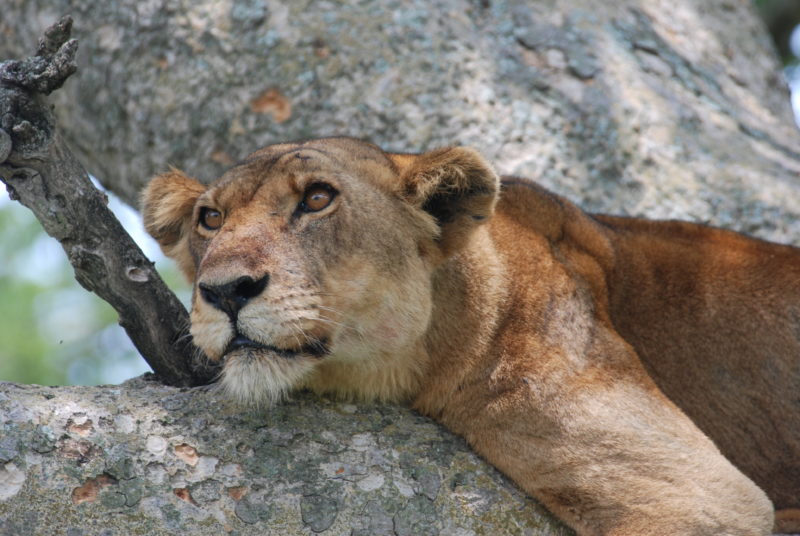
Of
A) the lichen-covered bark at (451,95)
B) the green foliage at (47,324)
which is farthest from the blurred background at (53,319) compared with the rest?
the lichen-covered bark at (451,95)

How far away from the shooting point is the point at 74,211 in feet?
13.3

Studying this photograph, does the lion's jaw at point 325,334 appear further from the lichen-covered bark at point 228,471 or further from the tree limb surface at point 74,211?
the tree limb surface at point 74,211

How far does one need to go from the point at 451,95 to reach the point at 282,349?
132 inches

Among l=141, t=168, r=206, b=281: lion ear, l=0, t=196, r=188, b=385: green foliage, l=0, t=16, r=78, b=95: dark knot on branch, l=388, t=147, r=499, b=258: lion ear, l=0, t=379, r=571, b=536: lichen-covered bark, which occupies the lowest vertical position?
l=0, t=196, r=188, b=385: green foliage

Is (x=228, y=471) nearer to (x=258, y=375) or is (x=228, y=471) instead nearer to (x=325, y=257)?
(x=258, y=375)

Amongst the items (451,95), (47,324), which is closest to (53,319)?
(47,324)

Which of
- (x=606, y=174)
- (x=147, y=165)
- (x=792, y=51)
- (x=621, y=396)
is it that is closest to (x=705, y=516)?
(x=621, y=396)

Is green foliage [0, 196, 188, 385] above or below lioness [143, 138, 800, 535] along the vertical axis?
below

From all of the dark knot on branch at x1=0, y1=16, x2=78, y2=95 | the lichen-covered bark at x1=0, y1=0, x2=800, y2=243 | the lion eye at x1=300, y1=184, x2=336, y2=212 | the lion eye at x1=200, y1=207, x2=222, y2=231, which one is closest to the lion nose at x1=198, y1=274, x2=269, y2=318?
the lion eye at x1=300, y1=184, x2=336, y2=212

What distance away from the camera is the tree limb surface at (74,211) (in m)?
3.75

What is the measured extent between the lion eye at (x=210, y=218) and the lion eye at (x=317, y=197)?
446 millimetres

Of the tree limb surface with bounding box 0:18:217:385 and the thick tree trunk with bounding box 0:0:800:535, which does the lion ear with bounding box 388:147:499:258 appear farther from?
the thick tree trunk with bounding box 0:0:800:535

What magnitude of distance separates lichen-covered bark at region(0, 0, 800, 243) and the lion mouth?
2.80 meters

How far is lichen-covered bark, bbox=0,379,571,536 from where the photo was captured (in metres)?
3.41
